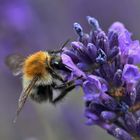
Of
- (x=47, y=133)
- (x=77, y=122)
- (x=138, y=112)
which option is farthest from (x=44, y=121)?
(x=138, y=112)

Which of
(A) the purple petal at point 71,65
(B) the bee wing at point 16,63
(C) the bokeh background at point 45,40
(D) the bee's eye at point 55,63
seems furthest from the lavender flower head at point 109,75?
(C) the bokeh background at point 45,40

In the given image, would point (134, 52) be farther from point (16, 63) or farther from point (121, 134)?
point (16, 63)

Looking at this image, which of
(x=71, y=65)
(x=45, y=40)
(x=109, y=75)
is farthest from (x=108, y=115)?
(x=45, y=40)

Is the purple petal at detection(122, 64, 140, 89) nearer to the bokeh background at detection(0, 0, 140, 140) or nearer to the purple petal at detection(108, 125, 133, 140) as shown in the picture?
the purple petal at detection(108, 125, 133, 140)

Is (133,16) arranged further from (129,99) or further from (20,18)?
(129,99)

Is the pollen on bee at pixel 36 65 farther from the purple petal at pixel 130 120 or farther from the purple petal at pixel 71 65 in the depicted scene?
the purple petal at pixel 130 120
